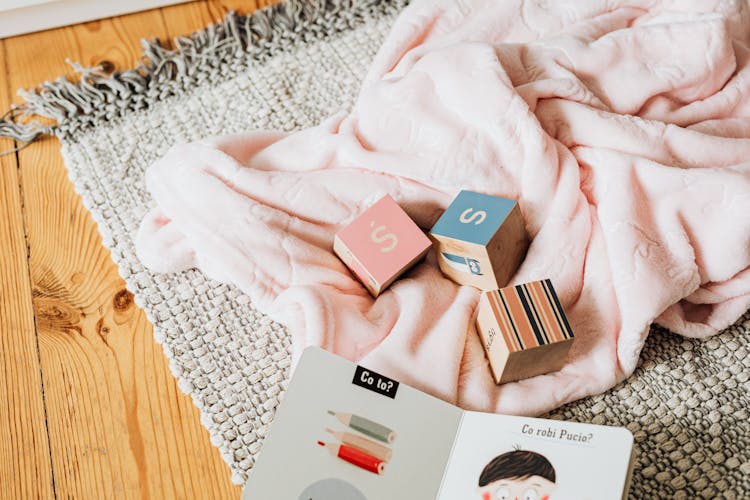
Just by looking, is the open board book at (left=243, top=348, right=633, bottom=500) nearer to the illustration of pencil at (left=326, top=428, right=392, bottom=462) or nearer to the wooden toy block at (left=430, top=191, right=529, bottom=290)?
the illustration of pencil at (left=326, top=428, right=392, bottom=462)

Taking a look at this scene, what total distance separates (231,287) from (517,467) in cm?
47

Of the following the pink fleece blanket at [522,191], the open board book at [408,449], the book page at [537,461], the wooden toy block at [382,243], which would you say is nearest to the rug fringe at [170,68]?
the pink fleece blanket at [522,191]

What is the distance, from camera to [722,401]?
938 mm

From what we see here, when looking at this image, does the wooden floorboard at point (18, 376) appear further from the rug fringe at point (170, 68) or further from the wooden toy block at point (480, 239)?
the wooden toy block at point (480, 239)

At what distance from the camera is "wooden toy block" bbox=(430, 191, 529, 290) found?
92 centimetres

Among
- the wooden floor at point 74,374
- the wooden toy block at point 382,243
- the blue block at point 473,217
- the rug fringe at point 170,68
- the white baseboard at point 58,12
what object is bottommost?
the wooden floor at point 74,374

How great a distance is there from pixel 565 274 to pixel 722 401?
233 millimetres

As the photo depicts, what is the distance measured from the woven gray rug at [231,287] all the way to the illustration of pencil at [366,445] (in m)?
0.16

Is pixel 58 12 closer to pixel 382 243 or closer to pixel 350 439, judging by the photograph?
pixel 382 243

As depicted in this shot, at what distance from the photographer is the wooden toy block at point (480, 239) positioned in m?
0.92

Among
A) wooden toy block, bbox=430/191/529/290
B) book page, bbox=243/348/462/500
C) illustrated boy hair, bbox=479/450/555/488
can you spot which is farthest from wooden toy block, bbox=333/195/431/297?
illustrated boy hair, bbox=479/450/555/488

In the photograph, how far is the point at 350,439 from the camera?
83 centimetres

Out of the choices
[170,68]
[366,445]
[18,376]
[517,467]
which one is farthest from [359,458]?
[170,68]

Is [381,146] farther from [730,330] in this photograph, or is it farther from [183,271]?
[730,330]
